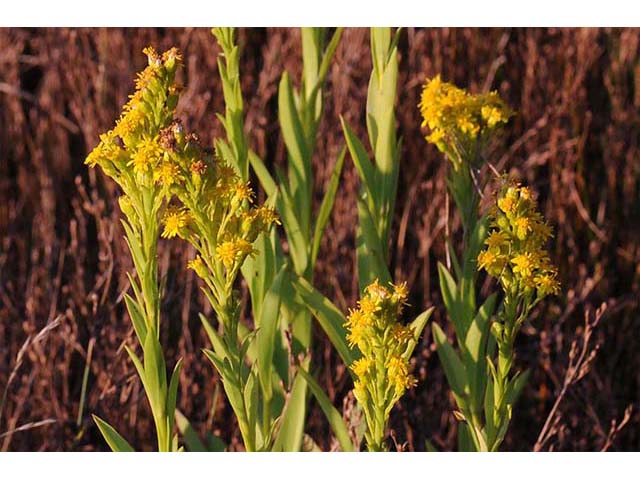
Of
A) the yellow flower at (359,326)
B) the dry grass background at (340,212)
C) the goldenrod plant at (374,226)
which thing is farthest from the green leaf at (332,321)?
the dry grass background at (340,212)

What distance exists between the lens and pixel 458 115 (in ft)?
4.66

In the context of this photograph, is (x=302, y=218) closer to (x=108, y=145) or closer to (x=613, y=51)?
(x=108, y=145)

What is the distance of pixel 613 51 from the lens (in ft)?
8.29

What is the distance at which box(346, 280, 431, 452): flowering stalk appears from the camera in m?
1.10

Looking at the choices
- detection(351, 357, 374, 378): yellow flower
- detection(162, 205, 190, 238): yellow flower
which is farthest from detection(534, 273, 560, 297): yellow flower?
detection(162, 205, 190, 238): yellow flower

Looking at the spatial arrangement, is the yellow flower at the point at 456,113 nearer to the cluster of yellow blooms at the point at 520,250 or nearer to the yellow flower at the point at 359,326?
the cluster of yellow blooms at the point at 520,250

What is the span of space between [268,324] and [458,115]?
1.43 ft

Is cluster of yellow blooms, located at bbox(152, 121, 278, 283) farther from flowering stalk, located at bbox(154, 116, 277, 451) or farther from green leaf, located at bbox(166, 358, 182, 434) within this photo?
green leaf, located at bbox(166, 358, 182, 434)

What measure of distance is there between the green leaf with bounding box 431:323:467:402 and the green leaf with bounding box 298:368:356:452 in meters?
0.18

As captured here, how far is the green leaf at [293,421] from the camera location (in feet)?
4.59

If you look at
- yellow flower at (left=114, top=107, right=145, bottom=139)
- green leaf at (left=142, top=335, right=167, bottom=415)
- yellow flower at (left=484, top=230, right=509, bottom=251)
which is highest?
yellow flower at (left=114, top=107, right=145, bottom=139)

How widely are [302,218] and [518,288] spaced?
433 mm

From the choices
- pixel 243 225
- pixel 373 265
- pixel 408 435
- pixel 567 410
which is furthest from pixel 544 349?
pixel 243 225

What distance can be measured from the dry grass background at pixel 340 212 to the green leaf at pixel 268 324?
0.58 metres
